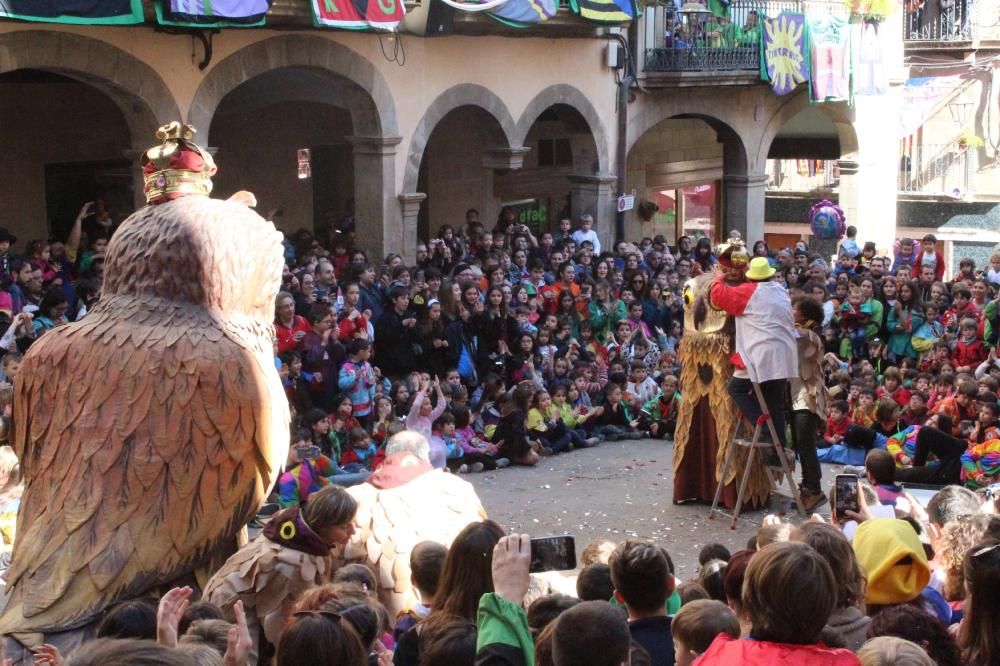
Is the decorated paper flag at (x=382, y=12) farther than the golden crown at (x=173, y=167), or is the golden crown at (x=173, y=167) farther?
the decorated paper flag at (x=382, y=12)

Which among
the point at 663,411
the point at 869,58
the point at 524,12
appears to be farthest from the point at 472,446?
the point at 869,58

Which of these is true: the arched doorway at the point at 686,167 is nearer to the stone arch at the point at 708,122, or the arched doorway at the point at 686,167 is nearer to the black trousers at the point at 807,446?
the stone arch at the point at 708,122

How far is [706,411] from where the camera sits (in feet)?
33.9

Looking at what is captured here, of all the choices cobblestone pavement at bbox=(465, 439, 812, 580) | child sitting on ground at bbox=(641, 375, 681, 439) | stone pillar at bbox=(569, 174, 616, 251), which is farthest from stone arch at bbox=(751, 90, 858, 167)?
cobblestone pavement at bbox=(465, 439, 812, 580)

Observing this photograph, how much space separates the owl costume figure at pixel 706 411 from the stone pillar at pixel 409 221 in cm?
730

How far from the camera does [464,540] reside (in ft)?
15.7

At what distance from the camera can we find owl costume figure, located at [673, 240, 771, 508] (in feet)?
33.0

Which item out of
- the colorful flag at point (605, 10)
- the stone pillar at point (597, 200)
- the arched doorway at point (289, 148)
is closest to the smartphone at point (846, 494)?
the arched doorway at point (289, 148)

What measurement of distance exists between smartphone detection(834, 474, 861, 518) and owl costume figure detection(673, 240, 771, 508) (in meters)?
3.12

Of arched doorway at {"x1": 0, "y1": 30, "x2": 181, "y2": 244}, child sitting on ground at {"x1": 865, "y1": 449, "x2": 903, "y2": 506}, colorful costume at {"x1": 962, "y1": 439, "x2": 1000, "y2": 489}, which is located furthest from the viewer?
arched doorway at {"x1": 0, "y1": 30, "x2": 181, "y2": 244}

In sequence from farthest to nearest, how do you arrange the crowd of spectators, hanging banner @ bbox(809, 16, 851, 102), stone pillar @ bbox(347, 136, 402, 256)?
hanging banner @ bbox(809, 16, 851, 102)
stone pillar @ bbox(347, 136, 402, 256)
the crowd of spectators

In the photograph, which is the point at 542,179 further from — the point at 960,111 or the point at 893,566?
the point at 893,566

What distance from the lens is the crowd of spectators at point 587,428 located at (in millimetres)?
3893

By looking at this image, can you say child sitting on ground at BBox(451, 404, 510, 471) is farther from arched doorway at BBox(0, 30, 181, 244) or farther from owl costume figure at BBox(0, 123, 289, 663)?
owl costume figure at BBox(0, 123, 289, 663)
